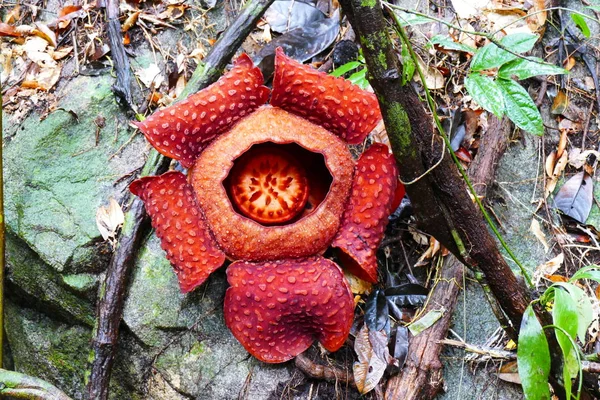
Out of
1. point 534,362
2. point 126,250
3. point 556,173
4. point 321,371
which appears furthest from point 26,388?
point 556,173

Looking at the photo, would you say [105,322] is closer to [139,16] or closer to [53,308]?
[53,308]

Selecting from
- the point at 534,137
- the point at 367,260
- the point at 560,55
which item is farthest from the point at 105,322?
the point at 560,55

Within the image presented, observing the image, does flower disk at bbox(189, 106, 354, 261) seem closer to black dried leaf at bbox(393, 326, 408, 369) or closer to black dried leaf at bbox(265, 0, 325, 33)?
black dried leaf at bbox(393, 326, 408, 369)

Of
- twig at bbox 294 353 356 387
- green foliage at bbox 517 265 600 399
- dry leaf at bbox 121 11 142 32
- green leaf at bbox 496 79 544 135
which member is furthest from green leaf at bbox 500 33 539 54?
dry leaf at bbox 121 11 142 32

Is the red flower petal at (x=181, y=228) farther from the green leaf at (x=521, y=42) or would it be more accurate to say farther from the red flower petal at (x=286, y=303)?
the green leaf at (x=521, y=42)

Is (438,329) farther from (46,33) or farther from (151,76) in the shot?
(46,33)

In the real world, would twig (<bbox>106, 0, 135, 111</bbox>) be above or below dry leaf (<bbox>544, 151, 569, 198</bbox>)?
above

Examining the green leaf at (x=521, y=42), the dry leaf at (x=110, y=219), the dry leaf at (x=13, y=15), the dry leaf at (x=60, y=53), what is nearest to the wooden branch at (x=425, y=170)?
the green leaf at (x=521, y=42)
